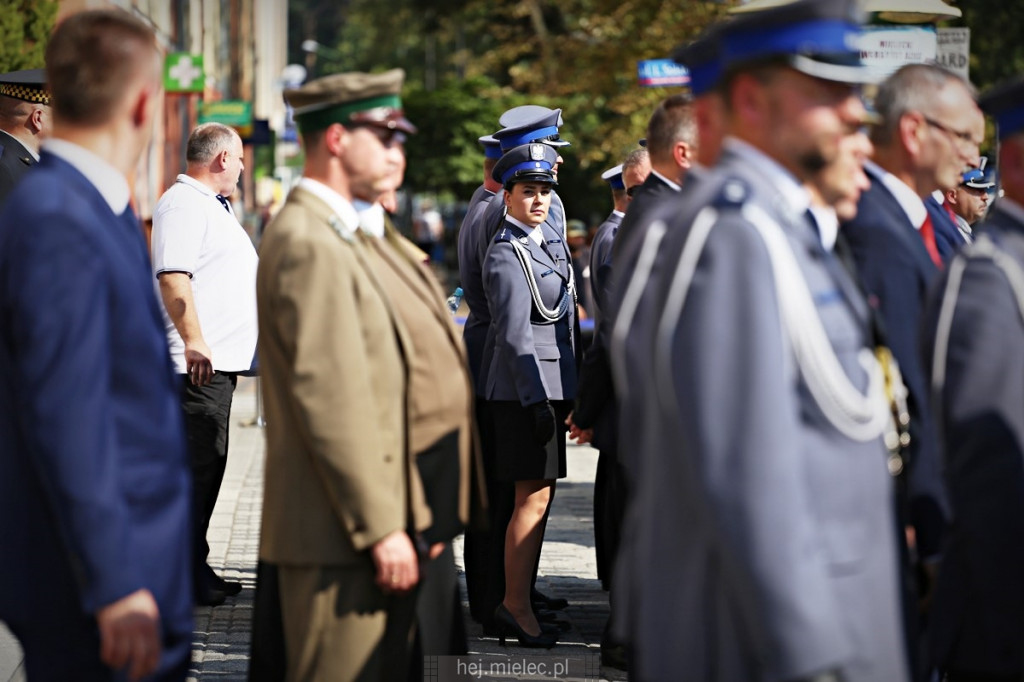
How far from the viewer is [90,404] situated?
2873 millimetres

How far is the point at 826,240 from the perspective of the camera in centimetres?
312

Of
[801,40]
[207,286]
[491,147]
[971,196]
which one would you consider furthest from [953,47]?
[801,40]

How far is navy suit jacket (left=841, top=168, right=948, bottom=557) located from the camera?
3.37 metres

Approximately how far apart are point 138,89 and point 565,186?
1178 inches

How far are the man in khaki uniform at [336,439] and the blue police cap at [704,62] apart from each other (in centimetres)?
103

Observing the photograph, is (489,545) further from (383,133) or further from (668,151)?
(383,133)

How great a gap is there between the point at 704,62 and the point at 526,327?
131 inches

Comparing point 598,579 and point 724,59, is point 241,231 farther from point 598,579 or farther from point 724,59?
point 724,59

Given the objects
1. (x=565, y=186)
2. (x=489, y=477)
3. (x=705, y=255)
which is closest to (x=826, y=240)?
(x=705, y=255)

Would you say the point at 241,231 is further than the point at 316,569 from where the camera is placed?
Yes

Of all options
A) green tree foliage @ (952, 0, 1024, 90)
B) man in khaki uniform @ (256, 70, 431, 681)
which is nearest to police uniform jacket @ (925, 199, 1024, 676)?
man in khaki uniform @ (256, 70, 431, 681)

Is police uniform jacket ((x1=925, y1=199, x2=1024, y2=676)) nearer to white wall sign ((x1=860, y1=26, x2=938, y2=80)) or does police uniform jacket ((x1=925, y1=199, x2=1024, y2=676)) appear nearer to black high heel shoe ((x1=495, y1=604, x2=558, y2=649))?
black high heel shoe ((x1=495, y1=604, x2=558, y2=649))

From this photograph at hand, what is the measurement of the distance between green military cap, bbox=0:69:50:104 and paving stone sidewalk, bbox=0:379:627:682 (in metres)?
2.35

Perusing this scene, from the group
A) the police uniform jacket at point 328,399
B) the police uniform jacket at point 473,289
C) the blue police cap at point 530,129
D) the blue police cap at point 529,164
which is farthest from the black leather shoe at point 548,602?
the police uniform jacket at point 328,399
